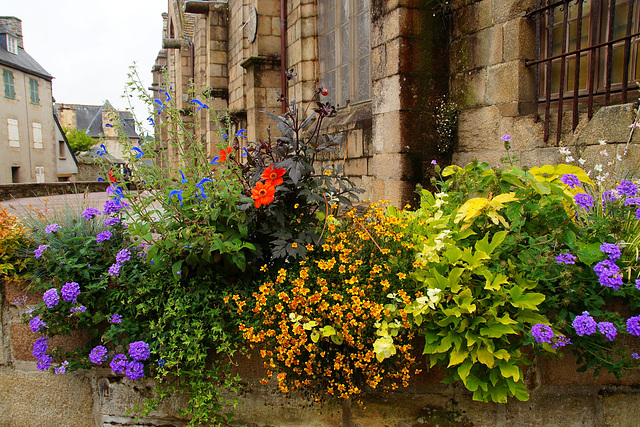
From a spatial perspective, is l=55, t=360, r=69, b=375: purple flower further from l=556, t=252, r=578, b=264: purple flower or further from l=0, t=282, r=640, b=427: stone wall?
l=556, t=252, r=578, b=264: purple flower

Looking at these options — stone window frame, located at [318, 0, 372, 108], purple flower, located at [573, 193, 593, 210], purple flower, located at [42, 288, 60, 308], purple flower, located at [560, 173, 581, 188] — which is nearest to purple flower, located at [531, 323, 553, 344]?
purple flower, located at [573, 193, 593, 210]

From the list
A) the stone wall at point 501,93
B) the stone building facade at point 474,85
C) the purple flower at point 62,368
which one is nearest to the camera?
the purple flower at point 62,368

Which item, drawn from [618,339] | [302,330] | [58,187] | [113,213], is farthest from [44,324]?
[58,187]

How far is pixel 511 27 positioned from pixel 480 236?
99.2 inches

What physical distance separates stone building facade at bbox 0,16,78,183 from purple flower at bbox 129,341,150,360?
98.7 feet

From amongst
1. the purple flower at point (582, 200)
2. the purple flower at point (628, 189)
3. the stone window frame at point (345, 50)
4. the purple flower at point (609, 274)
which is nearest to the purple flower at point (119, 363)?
the purple flower at point (609, 274)

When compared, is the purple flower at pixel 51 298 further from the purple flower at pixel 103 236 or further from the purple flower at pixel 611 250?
the purple flower at pixel 611 250

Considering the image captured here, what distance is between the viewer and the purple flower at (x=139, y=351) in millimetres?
2078

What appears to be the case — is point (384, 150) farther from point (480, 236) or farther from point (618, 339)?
point (618, 339)

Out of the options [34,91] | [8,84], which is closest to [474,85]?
[8,84]

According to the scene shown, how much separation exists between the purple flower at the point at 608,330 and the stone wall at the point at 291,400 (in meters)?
0.36

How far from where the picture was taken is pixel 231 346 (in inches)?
86.2

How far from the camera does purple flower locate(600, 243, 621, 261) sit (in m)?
1.88

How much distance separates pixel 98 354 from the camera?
2.17 meters
